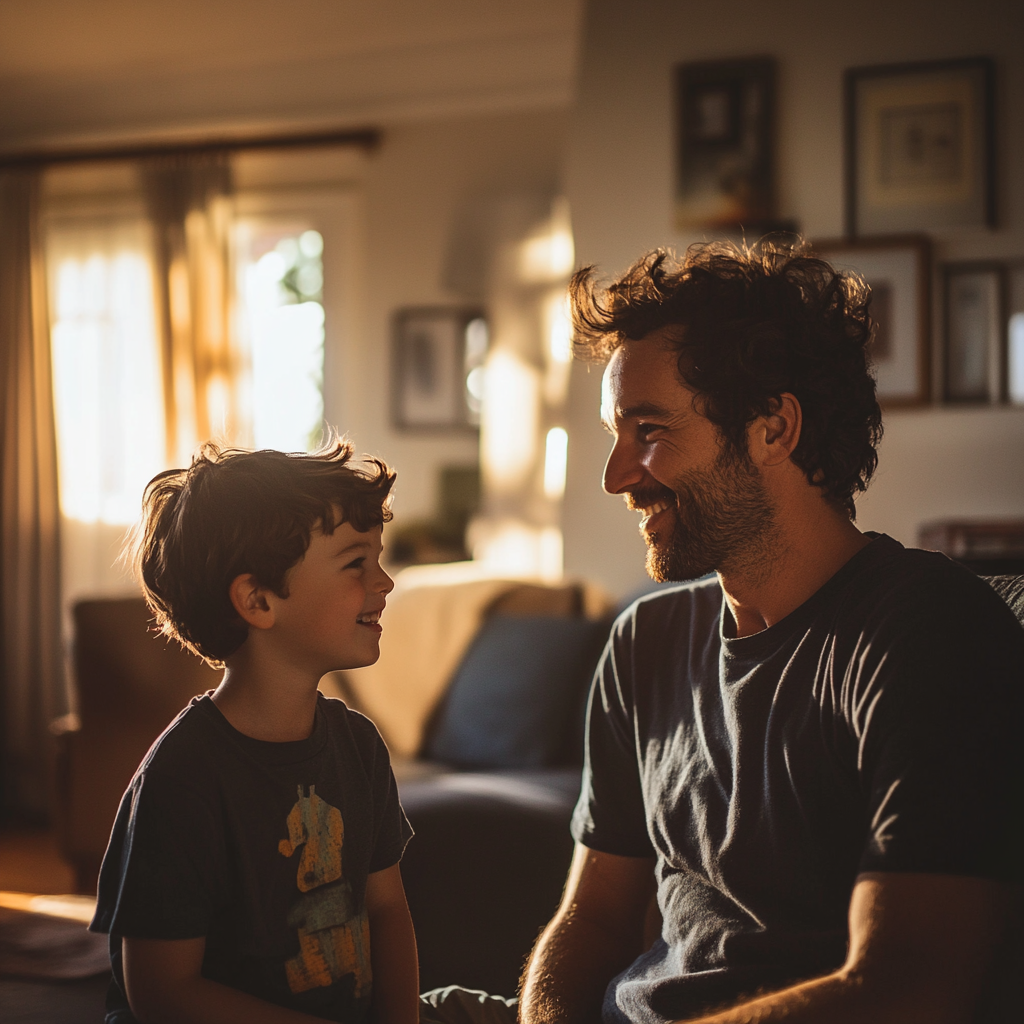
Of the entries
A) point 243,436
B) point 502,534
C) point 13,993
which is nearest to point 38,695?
point 243,436

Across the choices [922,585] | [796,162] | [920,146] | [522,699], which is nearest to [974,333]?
[920,146]

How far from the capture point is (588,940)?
113 cm

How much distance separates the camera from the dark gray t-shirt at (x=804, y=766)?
77 centimetres

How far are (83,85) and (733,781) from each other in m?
4.31

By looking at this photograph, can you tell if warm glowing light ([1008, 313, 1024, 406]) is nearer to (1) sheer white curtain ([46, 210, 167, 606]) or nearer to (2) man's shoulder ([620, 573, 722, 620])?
(2) man's shoulder ([620, 573, 722, 620])

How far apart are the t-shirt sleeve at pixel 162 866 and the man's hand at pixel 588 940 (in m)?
0.41

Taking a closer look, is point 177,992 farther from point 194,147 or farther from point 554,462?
point 194,147

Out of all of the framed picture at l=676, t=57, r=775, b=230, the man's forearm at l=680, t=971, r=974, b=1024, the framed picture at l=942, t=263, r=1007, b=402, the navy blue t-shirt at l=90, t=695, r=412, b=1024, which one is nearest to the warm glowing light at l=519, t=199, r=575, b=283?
the framed picture at l=676, t=57, r=775, b=230

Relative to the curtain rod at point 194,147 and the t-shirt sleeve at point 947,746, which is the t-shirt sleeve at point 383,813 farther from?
the curtain rod at point 194,147

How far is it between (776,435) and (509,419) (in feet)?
8.59

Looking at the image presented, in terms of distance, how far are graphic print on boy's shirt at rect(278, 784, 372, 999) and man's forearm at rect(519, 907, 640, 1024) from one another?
0.77 feet

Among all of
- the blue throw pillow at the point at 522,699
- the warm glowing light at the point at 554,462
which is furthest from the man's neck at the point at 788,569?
the warm glowing light at the point at 554,462

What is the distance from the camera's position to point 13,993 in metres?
1.08

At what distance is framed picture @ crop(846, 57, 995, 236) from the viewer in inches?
113
